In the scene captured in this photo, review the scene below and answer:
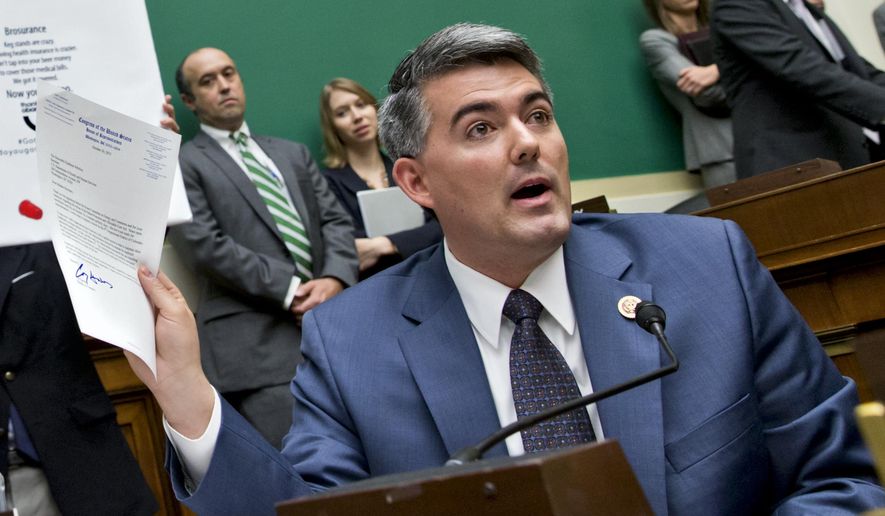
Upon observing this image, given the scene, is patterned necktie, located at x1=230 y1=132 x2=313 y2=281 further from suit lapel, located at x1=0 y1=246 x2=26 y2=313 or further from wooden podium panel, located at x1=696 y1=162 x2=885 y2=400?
wooden podium panel, located at x1=696 y1=162 x2=885 y2=400

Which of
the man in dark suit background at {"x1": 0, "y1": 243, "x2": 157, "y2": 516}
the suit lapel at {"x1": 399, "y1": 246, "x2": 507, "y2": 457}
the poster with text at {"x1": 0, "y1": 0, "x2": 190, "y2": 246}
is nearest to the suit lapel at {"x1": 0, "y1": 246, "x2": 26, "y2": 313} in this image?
the man in dark suit background at {"x1": 0, "y1": 243, "x2": 157, "y2": 516}

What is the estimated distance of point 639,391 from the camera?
1.74 meters

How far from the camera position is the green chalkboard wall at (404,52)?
4.89 meters

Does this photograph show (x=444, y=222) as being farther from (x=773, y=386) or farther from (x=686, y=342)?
(x=773, y=386)

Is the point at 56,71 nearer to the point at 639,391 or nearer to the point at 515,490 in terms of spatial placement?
the point at 639,391

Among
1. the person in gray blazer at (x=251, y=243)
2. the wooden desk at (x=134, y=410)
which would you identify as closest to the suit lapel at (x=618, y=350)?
the person in gray blazer at (x=251, y=243)

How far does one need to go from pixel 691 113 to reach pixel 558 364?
13.9 feet

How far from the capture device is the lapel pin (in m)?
1.83

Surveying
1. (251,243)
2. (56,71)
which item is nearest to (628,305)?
(56,71)

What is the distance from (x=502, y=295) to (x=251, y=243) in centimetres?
217

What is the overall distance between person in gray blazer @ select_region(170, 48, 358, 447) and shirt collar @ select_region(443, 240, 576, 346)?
1.80 metres

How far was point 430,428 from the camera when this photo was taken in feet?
6.02

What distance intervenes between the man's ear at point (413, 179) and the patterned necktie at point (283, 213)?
1.79m

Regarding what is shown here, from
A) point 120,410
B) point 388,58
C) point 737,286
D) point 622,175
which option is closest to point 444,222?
point 737,286
